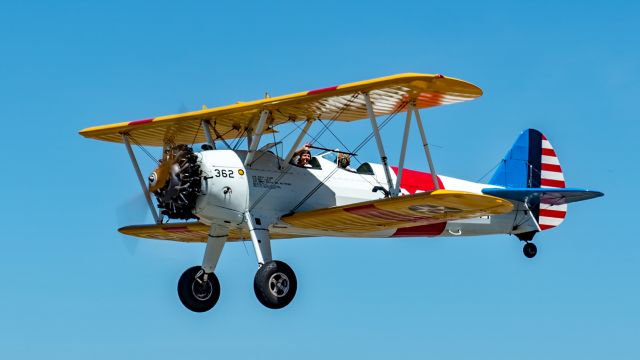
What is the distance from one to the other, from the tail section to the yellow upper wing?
13.3ft

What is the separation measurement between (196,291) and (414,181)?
4.22m

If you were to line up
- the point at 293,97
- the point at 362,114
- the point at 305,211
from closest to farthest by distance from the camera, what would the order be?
the point at 293,97 < the point at 305,211 < the point at 362,114

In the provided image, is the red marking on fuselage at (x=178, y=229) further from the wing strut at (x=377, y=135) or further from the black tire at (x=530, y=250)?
the black tire at (x=530, y=250)

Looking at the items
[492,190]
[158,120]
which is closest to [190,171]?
[158,120]

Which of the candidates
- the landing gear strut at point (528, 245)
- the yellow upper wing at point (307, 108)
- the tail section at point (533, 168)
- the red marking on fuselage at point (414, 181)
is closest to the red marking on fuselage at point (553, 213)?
the tail section at point (533, 168)

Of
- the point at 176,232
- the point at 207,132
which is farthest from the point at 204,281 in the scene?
the point at 207,132

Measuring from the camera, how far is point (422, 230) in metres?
20.7

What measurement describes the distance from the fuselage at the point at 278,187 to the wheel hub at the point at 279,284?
1.08m

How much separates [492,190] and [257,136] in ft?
16.6

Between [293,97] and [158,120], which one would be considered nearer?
[293,97]

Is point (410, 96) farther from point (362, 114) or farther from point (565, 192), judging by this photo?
point (565, 192)

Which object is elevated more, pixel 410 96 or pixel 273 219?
pixel 410 96

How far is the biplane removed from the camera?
17.4 m

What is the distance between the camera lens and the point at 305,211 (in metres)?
18.5
